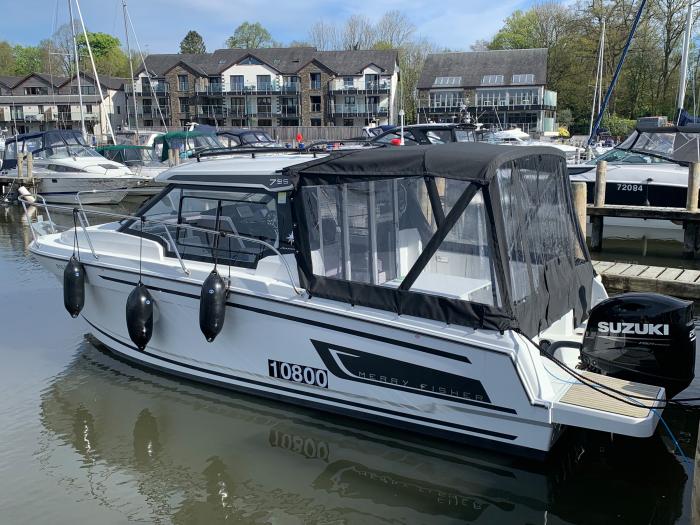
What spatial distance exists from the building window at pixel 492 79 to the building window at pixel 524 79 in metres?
1.30

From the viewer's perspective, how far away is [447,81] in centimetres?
5869

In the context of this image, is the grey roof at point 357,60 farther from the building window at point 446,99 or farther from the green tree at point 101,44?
the green tree at point 101,44

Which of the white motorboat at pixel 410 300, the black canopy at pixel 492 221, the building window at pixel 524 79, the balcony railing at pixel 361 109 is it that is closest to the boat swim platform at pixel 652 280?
the white motorboat at pixel 410 300

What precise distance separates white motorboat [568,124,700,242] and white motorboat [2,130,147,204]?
46.9ft

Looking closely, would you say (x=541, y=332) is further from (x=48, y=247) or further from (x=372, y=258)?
(x=48, y=247)

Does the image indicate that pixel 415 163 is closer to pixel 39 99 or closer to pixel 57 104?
pixel 57 104

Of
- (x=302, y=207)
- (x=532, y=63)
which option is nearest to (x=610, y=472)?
(x=302, y=207)

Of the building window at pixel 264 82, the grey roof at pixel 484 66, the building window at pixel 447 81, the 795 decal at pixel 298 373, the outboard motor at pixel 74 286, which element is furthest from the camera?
the building window at pixel 264 82

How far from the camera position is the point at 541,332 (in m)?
5.84

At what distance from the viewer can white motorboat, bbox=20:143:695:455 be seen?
520 cm

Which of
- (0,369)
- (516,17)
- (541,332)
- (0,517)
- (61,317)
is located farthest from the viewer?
(516,17)

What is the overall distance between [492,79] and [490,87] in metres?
0.81

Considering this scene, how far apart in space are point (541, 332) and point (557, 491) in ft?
4.32

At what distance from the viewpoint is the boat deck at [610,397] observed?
490cm
